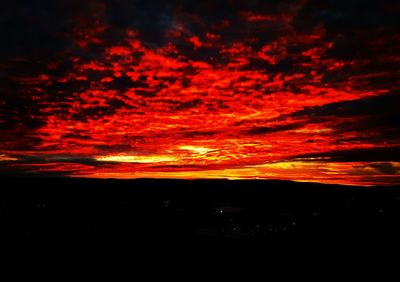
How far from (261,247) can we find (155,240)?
808 cm

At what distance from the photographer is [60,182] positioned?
115 m

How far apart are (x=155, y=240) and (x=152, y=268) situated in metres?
7.86

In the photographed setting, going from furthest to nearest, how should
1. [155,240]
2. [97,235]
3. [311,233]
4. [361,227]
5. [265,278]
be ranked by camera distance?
[361,227] → [311,233] → [97,235] → [155,240] → [265,278]

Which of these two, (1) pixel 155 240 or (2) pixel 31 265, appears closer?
(2) pixel 31 265

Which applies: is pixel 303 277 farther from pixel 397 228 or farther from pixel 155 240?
pixel 397 228

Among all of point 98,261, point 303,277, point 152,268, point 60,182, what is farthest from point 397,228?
point 60,182

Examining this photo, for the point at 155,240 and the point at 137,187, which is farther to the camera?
the point at 137,187

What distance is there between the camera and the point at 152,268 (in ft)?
65.8

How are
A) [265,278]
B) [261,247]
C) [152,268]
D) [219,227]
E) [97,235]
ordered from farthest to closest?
[219,227] → [97,235] → [261,247] → [152,268] → [265,278]

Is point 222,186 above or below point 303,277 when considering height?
above

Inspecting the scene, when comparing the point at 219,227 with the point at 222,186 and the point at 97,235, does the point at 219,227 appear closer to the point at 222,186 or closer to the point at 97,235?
the point at 97,235

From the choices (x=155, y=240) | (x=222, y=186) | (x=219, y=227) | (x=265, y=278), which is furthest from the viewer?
(x=222, y=186)

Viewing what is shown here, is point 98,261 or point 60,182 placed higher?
point 60,182

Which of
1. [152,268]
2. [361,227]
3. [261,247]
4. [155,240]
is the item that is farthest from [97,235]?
[361,227]
